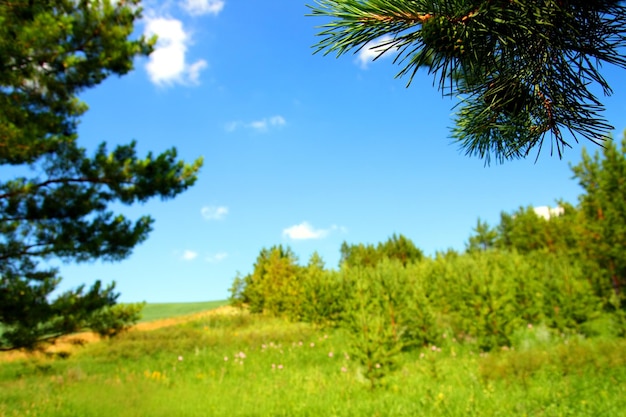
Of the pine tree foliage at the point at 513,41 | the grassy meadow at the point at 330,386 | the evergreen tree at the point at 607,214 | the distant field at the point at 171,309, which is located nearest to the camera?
the pine tree foliage at the point at 513,41

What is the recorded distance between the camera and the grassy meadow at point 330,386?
5875 millimetres

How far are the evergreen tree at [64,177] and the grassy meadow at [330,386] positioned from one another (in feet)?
5.47

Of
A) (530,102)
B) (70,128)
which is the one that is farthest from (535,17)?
(70,128)

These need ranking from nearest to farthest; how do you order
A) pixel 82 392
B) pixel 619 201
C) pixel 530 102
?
pixel 530 102
pixel 82 392
pixel 619 201

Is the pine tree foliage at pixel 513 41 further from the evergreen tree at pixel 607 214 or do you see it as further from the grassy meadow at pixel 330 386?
the evergreen tree at pixel 607 214

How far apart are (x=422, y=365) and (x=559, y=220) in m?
23.8

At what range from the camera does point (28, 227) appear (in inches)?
359

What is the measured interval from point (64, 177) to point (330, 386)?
24.0ft

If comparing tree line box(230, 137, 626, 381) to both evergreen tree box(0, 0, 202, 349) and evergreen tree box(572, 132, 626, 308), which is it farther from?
evergreen tree box(0, 0, 202, 349)

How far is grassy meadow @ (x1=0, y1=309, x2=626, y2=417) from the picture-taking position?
19.3 ft

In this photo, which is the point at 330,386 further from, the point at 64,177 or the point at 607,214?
the point at 607,214

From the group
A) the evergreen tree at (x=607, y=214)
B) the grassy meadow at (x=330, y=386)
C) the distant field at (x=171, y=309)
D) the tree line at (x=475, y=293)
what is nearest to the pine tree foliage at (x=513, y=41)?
the grassy meadow at (x=330, y=386)

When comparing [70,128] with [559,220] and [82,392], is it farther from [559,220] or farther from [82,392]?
[559,220]

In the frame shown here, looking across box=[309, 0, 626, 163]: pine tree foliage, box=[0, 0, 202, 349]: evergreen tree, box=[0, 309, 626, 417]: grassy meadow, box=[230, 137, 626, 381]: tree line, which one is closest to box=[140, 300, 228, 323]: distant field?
box=[230, 137, 626, 381]: tree line
